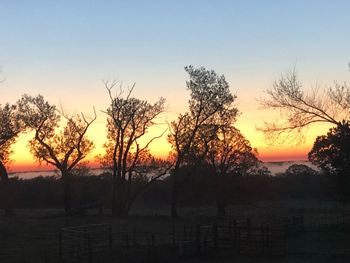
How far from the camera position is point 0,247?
31.0m

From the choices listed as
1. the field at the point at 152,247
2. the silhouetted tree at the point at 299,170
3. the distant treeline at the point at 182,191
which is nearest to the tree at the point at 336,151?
the distant treeline at the point at 182,191

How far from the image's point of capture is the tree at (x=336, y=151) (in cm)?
4272

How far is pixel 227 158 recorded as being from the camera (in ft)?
221

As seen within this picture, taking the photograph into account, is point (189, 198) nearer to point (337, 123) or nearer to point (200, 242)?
point (337, 123)

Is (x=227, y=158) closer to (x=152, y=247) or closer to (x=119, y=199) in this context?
(x=119, y=199)

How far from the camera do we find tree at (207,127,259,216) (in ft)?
217

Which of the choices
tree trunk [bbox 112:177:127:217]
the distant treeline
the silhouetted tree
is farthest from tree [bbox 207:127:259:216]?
the silhouetted tree

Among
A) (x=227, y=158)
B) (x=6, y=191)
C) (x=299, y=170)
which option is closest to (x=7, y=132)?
(x=6, y=191)

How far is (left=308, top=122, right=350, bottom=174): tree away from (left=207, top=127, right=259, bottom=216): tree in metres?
16.6

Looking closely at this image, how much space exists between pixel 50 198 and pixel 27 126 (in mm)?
43960

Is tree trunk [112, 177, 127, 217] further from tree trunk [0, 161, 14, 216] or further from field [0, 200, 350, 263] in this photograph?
tree trunk [0, 161, 14, 216]

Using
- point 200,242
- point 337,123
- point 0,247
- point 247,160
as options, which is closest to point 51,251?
point 0,247

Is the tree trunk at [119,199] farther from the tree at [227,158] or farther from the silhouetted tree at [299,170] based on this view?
the silhouetted tree at [299,170]

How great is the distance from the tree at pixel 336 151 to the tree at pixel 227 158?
1656 centimetres
